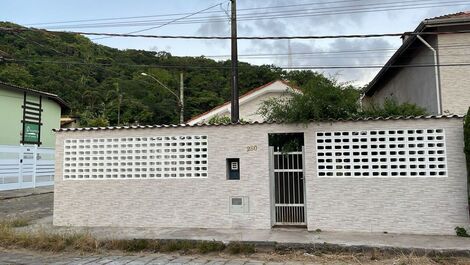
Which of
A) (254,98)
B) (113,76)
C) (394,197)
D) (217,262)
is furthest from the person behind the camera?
(113,76)

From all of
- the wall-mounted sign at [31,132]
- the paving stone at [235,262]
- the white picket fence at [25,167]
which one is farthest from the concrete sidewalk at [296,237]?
the wall-mounted sign at [31,132]

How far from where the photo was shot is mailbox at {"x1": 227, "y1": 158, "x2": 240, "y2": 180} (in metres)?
10.4

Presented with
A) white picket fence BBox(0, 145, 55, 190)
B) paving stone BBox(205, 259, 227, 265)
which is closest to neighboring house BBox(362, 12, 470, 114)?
paving stone BBox(205, 259, 227, 265)

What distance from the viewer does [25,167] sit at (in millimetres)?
23359

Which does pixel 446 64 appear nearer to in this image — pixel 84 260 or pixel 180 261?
pixel 180 261

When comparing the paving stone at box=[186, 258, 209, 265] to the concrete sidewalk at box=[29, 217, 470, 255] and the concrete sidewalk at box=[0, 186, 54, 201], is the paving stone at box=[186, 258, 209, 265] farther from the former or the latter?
the concrete sidewalk at box=[0, 186, 54, 201]

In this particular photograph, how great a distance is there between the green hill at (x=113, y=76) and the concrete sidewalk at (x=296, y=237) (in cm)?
1059

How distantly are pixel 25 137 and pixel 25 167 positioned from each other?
3.51m

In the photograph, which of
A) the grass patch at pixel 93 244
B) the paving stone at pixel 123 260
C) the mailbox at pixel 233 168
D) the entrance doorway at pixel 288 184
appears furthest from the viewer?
the mailbox at pixel 233 168

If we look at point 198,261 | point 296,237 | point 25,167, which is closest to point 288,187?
point 296,237

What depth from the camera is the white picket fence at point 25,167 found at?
71.3 feet

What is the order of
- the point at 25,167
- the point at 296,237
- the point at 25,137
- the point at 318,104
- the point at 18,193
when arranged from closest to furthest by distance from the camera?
1. the point at 296,237
2. the point at 318,104
3. the point at 18,193
4. the point at 25,167
5. the point at 25,137

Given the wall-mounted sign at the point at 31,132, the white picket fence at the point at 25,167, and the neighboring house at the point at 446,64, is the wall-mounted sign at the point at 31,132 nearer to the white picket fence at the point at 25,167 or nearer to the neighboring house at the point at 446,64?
the white picket fence at the point at 25,167

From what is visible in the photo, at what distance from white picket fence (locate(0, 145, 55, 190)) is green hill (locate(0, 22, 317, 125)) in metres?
5.03
